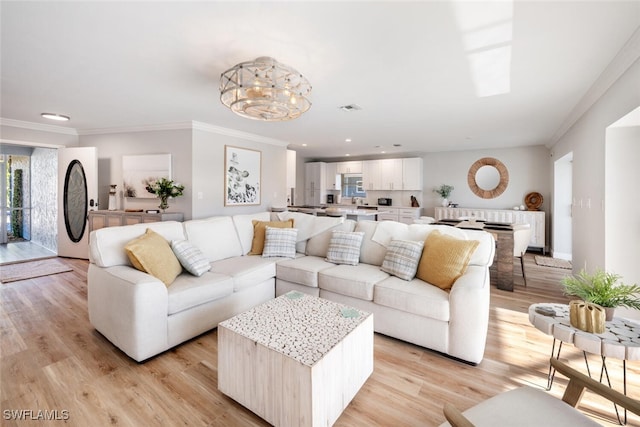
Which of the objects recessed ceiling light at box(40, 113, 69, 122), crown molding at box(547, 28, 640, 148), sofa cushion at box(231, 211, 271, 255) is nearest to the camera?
crown molding at box(547, 28, 640, 148)

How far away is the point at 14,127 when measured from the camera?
14.7 feet

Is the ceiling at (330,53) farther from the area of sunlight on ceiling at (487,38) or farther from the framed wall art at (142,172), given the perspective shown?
the framed wall art at (142,172)

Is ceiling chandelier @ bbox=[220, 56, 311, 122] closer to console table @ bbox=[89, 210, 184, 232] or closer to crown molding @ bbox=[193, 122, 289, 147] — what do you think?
crown molding @ bbox=[193, 122, 289, 147]

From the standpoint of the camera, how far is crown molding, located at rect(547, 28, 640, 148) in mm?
2006

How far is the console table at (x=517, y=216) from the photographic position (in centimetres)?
614

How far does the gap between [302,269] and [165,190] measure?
2.81 m

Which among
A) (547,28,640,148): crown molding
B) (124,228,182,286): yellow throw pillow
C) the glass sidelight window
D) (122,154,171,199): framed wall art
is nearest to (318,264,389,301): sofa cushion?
(124,228,182,286): yellow throw pillow

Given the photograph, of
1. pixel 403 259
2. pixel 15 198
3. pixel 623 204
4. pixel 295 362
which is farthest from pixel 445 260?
pixel 15 198

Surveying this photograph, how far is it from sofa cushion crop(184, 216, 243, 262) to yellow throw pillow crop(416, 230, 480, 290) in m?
2.18

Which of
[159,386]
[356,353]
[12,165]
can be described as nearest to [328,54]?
[356,353]

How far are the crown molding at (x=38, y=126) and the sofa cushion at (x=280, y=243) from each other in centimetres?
445

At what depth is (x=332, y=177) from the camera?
8930 mm

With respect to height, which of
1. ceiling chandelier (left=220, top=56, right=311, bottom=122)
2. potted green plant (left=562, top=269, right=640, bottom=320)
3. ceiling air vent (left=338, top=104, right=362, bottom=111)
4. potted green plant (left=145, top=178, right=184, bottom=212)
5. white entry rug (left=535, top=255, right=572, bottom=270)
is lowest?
white entry rug (left=535, top=255, right=572, bottom=270)

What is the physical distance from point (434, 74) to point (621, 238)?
2.31 meters
